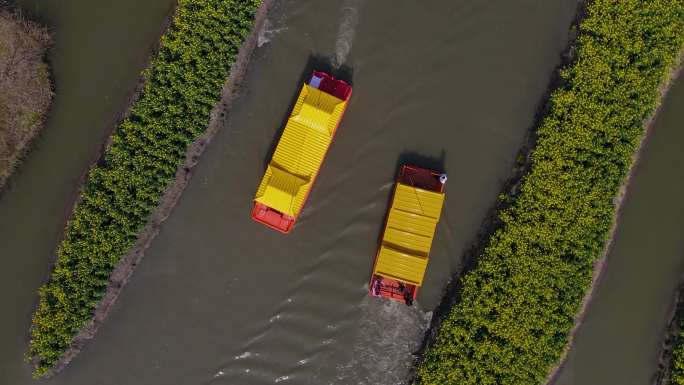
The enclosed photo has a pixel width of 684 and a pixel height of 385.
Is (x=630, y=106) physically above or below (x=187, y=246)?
above

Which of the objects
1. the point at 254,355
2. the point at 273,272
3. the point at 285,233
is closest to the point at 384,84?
the point at 285,233

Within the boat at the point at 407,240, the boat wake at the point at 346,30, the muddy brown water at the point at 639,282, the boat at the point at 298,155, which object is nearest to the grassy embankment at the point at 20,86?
the boat at the point at 298,155

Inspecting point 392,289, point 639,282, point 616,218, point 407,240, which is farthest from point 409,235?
point 639,282

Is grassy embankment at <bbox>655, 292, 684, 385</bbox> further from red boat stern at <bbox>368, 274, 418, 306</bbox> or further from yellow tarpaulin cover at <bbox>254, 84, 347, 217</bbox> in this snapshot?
yellow tarpaulin cover at <bbox>254, 84, 347, 217</bbox>

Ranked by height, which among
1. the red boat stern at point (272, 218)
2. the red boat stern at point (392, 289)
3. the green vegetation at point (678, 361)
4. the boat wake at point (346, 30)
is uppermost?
the boat wake at point (346, 30)

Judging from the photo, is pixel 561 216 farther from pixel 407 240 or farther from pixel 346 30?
pixel 346 30

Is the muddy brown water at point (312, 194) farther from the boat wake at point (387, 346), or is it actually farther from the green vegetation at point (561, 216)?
the green vegetation at point (561, 216)

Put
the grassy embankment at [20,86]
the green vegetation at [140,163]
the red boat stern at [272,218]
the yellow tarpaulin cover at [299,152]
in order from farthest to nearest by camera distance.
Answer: the grassy embankment at [20,86] < the red boat stern at [272,218] < the green vegetation at [140,163] < the yellow tarpaulin cover at [299,152]

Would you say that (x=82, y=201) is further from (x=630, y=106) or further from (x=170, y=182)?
(x=630, y=106)
